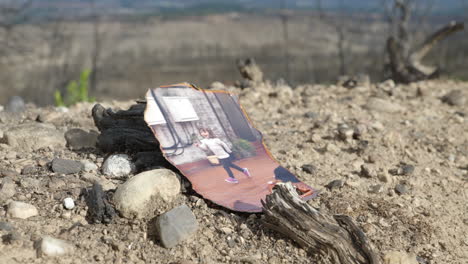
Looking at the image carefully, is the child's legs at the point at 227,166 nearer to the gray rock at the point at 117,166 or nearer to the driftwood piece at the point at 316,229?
the driftwood piece at the point at 316,229

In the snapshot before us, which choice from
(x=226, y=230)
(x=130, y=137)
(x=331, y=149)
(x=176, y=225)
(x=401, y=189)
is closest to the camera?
(x=176, y=225)

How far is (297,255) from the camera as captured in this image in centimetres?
203

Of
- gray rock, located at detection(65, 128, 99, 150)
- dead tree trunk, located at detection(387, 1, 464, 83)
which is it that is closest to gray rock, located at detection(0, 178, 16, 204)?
gray rock, located at detection(65, 128, 99, 150)

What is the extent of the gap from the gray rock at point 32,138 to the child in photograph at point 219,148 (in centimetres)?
97

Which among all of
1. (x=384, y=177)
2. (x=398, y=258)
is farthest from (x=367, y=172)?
(x=398, y=258)

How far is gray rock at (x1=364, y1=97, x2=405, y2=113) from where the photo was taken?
4.40 metres

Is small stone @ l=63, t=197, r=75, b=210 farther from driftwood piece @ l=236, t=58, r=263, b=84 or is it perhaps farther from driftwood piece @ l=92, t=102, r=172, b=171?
driftwood piece @ l=236, t=58, r=263, b=84

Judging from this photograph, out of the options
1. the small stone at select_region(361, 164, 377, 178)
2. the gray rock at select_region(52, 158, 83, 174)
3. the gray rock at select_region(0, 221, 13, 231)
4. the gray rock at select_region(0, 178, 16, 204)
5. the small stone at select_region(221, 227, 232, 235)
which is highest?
the gray rock at select_region(0, 178, 16, 204)

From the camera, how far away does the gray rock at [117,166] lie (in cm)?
248

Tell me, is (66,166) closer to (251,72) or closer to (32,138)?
(32,138)

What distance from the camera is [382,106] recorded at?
14.5 feet

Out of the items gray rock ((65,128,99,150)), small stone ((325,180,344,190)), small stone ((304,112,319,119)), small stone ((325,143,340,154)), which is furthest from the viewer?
small stone ((304,112,319,119))

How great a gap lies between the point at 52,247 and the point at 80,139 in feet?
3.86

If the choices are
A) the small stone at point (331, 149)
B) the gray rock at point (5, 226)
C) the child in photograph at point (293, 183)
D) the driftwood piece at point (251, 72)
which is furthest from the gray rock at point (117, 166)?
the driftwood piece at point (251, 72)
